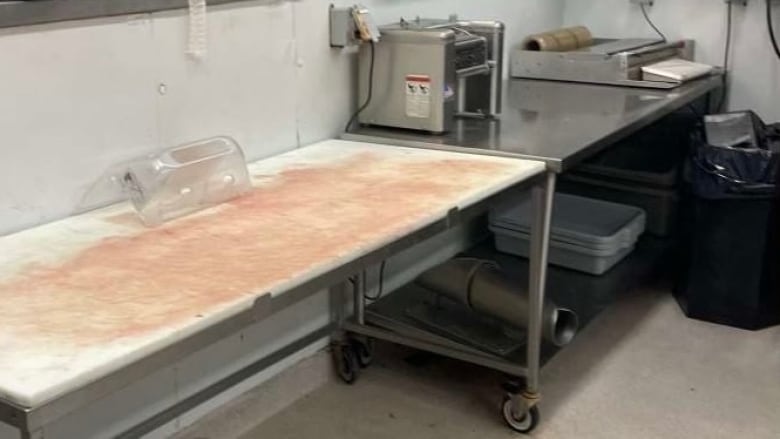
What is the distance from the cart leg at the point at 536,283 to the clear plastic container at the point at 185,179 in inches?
30.2

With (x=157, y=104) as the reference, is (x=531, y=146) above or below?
below

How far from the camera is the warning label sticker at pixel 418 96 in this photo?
2.68 m

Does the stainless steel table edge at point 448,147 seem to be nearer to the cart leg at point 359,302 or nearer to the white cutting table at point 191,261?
the white cutting table at point 191,261

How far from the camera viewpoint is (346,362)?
118 inches

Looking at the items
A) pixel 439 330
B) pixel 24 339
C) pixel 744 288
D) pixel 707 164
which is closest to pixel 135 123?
pixel 24 339

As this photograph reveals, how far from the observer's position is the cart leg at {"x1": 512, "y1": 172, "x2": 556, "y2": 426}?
251 cm

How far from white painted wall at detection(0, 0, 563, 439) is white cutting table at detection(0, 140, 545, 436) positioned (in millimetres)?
120

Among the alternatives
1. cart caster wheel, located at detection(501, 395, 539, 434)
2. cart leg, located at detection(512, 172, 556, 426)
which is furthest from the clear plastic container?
cart caster wheel, located at detection(501, 395, 539, 434)

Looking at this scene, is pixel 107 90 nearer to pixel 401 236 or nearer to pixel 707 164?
pixel 401 236

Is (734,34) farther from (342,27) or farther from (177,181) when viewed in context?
(177,181)

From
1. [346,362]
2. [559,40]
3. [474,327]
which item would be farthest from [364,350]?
[559,40]

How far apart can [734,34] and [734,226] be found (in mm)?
972

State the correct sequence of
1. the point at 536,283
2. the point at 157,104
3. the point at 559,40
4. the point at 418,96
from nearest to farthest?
the point at 157,104
the point at 536,283
the point at 418,96
the point at 559,40

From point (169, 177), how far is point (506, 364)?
3.69 ft
